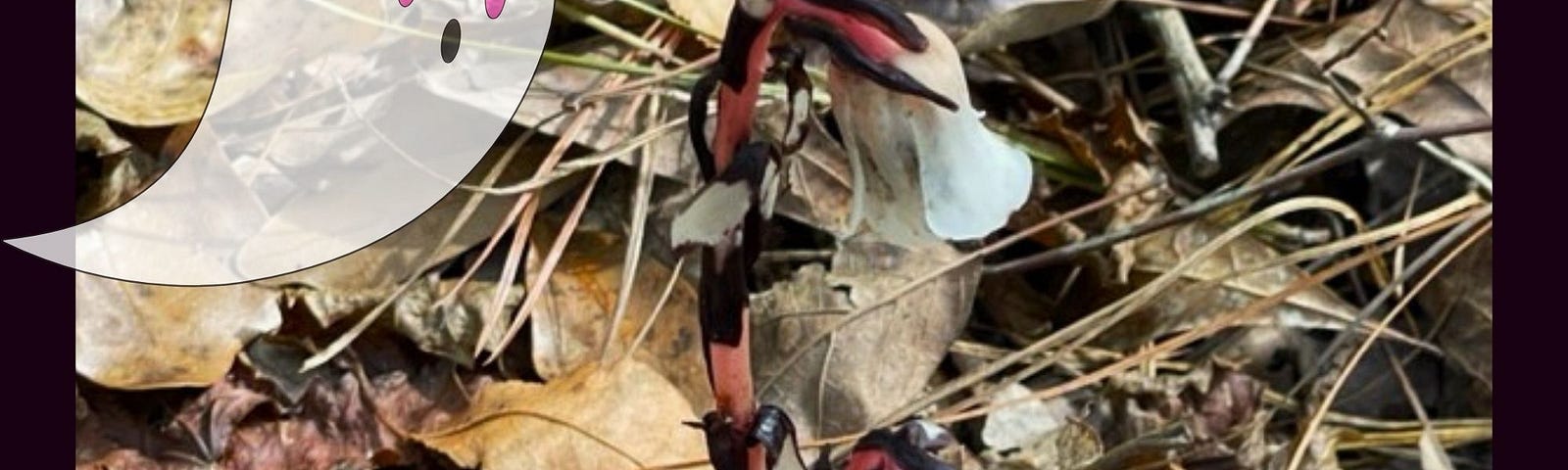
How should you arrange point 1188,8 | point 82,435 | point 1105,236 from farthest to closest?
point 1188,8, point 1105,236, point 82,435

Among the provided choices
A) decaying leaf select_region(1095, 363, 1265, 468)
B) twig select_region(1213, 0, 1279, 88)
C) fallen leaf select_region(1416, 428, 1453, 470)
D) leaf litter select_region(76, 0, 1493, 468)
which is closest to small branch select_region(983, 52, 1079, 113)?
leaf litter select_region(76, 0, 1493, 468)

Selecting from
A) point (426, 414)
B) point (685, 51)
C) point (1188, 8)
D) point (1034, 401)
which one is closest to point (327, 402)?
point (426, 414)

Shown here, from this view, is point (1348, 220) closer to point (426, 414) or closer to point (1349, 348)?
point (1349, 348)

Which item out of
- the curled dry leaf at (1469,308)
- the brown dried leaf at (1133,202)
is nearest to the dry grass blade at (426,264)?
the brown dried leaf at (1133,202)

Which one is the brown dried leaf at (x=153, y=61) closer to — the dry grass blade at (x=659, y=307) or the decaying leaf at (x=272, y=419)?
the decaying leaf at (x=272, y=419)

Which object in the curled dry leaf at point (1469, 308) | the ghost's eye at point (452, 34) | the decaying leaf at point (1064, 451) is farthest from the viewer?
the curled dry leaf at point (1469, 308)

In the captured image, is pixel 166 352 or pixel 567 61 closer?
pixel 166 352

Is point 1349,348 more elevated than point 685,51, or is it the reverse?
point 685,51
